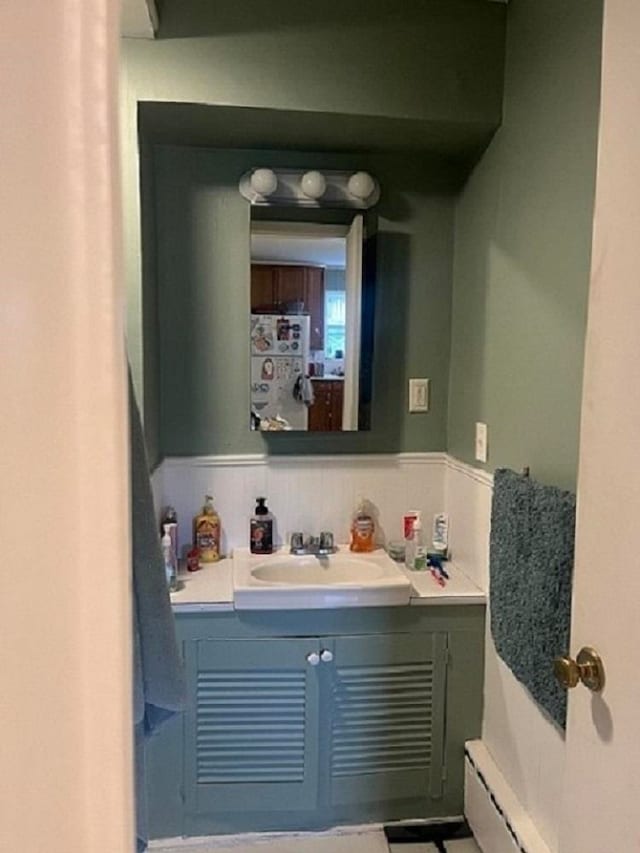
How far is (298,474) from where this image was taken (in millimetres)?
2494

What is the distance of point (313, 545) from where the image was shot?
2436mm

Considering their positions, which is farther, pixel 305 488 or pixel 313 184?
pixel 305 488

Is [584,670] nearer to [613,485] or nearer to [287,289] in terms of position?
[613,485]

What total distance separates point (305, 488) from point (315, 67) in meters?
1.34

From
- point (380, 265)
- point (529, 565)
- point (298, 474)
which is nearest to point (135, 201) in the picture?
point (380, 265)

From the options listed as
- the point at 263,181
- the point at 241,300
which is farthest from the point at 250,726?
the point at 263,181

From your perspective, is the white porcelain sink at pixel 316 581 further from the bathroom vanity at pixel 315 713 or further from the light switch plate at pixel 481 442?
the light switch plate at pixel 481 442

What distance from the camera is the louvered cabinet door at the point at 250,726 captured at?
6.78ft

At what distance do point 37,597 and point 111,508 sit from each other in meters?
0.07

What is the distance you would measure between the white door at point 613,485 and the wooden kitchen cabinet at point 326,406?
137cm

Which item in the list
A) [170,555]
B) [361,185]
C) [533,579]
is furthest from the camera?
[361,185]

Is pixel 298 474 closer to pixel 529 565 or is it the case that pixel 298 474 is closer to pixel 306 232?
pixel 306 232

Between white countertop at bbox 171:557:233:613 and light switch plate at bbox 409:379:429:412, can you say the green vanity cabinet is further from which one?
light switch plate at bbox 409:379:429:412

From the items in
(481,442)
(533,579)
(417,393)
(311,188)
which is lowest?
(533,579)
